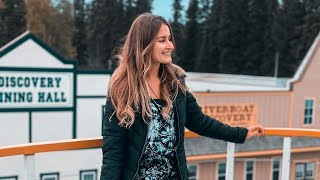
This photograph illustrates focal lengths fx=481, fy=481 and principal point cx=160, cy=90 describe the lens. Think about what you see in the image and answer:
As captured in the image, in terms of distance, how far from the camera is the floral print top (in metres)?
2.15

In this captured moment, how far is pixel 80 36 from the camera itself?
5497cm

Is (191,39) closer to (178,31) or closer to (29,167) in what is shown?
(178,31)

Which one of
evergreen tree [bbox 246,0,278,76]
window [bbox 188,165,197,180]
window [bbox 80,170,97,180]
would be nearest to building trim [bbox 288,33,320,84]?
window [bbox 188,165,197,180]

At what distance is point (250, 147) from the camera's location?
598 inches

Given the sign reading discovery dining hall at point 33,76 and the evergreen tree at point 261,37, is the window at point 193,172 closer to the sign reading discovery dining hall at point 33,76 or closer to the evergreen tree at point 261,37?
the sign reading discovery dining hall at point 33,76

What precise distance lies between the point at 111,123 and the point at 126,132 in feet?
0.25

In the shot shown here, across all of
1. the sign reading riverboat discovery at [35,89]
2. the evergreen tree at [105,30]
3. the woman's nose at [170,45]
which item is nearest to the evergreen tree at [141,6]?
the evergreen tree at [105,30]

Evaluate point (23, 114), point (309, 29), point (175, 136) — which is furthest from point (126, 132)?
point (309, 29)

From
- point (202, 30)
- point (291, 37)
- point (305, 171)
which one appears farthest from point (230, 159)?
point (202, 30)

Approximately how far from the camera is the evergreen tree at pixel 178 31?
51828 millimetres

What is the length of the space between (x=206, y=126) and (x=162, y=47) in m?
0.53

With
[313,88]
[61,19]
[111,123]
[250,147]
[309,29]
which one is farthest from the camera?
[61,19]

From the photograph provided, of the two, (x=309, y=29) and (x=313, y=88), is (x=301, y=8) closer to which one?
(x=309, y=29)

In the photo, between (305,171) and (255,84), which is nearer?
(305,171)
